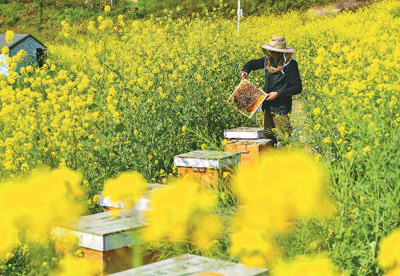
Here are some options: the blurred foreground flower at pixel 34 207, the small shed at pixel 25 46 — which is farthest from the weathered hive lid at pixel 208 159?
the small shed at pixel 25 46

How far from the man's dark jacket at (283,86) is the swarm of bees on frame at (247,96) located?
267mm

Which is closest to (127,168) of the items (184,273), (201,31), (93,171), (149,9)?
(93,171)

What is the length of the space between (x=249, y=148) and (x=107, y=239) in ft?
8.61

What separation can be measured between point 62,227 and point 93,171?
172 centimetres

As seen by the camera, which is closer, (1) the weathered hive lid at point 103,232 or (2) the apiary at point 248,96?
(1) the weathered hive lid at point 103,232

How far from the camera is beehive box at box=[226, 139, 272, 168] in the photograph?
15.4 feet

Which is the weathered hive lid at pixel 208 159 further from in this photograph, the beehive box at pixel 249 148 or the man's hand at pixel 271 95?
the man's hand at pixel 271 95

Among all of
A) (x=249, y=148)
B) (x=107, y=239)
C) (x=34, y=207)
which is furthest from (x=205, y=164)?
(x=34, y=207)

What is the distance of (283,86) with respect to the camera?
5.26m

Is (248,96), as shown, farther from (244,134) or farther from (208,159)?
(208,159)

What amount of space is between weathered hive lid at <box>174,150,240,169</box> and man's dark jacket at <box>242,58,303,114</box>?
1.72m

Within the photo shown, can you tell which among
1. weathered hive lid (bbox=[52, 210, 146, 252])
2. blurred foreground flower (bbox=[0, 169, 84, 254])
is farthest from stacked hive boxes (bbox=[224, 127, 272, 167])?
blurred foreground flower (bbox=[0, 169, 84, 254])

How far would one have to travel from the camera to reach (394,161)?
2.58 m

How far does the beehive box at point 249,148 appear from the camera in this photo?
4.69 meters
